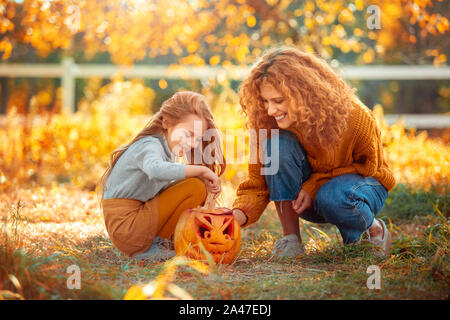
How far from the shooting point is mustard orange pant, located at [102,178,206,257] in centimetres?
227

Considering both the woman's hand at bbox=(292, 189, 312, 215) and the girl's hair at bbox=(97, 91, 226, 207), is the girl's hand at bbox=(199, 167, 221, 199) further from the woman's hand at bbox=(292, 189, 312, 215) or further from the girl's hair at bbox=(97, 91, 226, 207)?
the woman's hand at bbox=(292, 189, 312, 215)

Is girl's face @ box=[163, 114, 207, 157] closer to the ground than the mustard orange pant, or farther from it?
farther from it

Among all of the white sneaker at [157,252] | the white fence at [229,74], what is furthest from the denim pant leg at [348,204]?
the white fence at [229,74]

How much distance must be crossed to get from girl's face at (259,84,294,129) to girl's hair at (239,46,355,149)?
2 cm

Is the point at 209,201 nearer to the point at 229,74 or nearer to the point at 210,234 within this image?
the point at 210,234

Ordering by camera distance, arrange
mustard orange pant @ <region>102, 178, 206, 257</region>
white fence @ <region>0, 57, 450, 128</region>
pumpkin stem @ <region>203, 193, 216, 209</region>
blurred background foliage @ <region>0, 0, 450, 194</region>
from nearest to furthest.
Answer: mustard orange pant @ <region>102, 178, 206, 257</region>
pumpkin stem @ <region>203, 193, 216, 209</region>
blurred background foliage @ <region>0, 0, 450, 194</region>
white fence @ <region>0, 57, 450, 128</region>

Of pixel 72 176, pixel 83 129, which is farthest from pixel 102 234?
pixel 83 129

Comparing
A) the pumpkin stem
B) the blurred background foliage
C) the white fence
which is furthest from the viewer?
the white fence

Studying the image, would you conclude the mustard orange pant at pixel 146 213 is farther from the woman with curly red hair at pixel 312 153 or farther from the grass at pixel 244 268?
the woman with curly red hair at pixel 312 153

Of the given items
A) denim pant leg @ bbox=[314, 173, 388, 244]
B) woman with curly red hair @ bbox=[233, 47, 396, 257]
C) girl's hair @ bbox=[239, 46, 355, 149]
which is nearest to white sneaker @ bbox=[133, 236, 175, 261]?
woman with curly red hair @ bbox=[233, 47, 396, 257]

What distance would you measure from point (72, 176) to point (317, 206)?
292cm

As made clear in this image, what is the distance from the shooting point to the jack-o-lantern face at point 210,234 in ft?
7.02

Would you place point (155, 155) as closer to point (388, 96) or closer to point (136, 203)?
point (136, 203)
